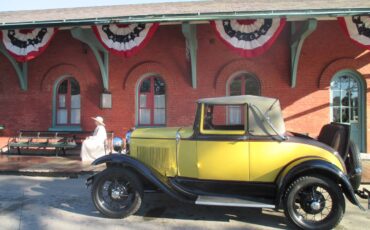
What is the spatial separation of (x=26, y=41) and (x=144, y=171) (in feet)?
22.0

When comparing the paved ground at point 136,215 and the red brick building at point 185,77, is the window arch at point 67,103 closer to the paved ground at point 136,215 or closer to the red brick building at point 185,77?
the red brick building at point 185,77

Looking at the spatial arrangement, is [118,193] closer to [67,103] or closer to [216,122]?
[216,122]

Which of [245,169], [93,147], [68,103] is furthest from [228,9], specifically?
[245,169]

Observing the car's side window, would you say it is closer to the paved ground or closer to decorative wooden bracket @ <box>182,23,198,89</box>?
the paved ground

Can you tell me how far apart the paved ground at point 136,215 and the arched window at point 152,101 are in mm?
4790

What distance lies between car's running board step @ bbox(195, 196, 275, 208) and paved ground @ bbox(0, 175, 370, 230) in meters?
0.34

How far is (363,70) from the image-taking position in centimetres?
971

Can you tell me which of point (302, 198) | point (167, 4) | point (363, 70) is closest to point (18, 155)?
point (167, 4)

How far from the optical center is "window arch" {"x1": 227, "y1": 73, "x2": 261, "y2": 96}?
10297 mm

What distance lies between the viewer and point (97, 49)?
34.0 ft

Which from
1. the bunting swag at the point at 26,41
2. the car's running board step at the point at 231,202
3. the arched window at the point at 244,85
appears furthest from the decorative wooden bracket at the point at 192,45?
the car's running board step at the point at 231,202

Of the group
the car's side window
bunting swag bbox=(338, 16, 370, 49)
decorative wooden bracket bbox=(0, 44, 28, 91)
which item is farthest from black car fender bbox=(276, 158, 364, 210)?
decorative wooden bracket bbox=(0, 44, 28, 91)

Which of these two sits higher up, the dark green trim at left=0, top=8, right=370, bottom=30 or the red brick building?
the dark green trim at left=0, top=8, right=370, bottom=30

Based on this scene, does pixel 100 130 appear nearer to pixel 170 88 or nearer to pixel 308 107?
pixel 170 88
